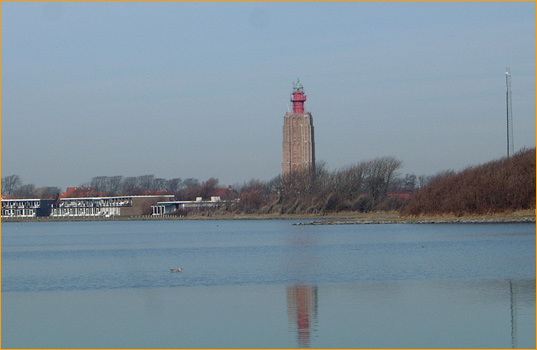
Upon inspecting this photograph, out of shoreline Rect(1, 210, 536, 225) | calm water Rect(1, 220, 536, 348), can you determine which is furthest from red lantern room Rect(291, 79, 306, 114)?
calm water Rect(1, 220, 536, 348)

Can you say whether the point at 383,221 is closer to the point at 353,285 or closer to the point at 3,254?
the point at 3,254

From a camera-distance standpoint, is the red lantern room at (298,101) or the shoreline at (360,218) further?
the red lantern room at (298,101)

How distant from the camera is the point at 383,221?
67625mm

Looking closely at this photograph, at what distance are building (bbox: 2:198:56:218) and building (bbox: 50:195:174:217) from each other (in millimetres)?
2140

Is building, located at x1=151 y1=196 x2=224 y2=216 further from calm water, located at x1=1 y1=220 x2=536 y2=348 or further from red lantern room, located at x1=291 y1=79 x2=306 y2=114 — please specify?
calm water, located at x1=1 y1=220 x2=536 y2=348

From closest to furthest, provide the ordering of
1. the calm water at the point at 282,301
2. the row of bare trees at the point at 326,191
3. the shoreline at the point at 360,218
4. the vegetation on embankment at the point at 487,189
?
the calm water at the point at 282,301
the vegetation on embankment at the point at 487,189
the shoreline at the point at 360,218
the row of bare trees at the point at 326,191

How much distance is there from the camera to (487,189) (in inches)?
2201

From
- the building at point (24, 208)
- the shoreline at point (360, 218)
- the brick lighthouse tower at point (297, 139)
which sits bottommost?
the shoreline at point (360, 218)

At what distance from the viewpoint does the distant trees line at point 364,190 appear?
56.0 m

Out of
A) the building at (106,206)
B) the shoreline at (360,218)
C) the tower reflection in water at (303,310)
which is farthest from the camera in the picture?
the building at (106,206)

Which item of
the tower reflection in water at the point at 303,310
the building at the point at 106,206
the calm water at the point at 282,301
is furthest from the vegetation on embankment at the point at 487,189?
the building at the point at 106,206

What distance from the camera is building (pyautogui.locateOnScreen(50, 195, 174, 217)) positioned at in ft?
398

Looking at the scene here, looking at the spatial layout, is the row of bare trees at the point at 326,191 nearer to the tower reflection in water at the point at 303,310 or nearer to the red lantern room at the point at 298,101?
the red lantern room at the point at 298,101

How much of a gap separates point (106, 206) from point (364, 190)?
5268cm
